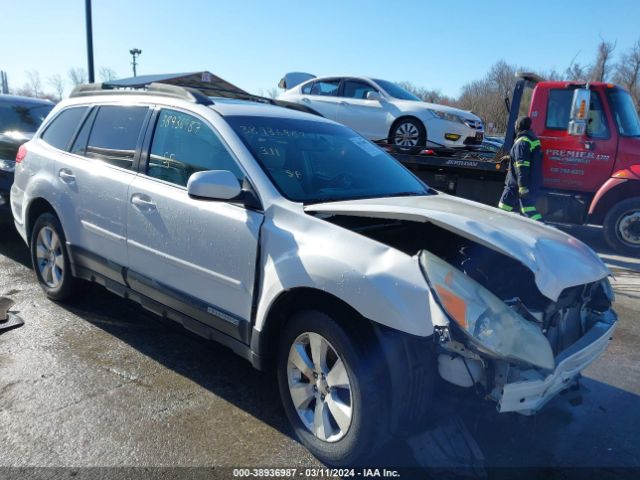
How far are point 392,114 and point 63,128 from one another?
6244 mm

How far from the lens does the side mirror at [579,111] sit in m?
7.25

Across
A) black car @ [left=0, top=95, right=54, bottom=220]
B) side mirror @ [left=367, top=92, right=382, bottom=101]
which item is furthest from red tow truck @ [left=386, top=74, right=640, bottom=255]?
black car @ [left=0, top=95, right=54, bottom=220]

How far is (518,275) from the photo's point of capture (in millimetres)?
2676

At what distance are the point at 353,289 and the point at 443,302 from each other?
1.34 feet

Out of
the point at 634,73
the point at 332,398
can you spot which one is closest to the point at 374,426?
the point at 332,398

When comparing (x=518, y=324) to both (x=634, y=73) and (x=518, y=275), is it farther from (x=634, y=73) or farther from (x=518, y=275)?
(x=634, y=73)

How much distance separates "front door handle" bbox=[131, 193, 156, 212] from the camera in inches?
135

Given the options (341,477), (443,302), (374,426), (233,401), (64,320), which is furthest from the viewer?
(64,320)

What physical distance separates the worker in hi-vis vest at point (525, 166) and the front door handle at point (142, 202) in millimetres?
5420

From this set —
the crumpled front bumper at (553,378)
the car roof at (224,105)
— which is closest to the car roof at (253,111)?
the car roof at (224,105)

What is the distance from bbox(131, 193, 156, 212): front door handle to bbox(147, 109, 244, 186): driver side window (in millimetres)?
158

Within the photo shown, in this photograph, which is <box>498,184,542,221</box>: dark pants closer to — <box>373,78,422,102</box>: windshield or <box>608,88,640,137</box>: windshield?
<box>608,88,640,137</box>: windshield

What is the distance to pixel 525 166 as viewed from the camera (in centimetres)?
725

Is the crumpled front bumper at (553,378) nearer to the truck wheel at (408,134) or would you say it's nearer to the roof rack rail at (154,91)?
the roof rack rail at (154,91)
